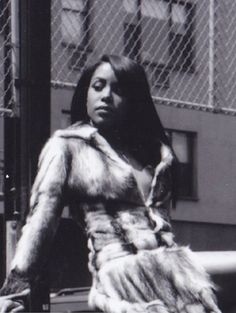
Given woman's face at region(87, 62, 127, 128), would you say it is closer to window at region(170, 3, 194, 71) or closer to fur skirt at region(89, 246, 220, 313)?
fur skirt at region(89, 246, 220, 313)

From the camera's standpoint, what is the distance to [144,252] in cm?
306

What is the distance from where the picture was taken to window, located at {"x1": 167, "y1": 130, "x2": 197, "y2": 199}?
797 inches

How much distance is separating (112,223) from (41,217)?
19cm

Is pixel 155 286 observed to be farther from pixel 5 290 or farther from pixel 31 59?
pixel 31 59

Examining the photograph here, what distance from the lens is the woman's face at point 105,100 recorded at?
10.1ft

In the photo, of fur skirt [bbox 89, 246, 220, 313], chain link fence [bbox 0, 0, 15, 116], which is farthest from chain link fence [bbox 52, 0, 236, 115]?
fur skirt [bbox 89, 246, 220, 313]

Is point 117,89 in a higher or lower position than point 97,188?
higher

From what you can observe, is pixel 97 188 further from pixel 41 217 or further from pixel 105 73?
pixel 105 73

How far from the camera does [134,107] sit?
10.3ft

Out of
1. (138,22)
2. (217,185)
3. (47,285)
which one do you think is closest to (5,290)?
(47,285)

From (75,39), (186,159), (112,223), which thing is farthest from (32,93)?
(186,159)

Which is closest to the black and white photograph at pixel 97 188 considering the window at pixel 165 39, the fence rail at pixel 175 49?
the fence rail at pixel 175 49

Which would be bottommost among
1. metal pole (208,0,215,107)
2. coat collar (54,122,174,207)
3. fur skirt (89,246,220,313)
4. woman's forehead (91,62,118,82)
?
fur skirt (89,246,220,313)

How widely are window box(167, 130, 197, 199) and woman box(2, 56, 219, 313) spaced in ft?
54.9
